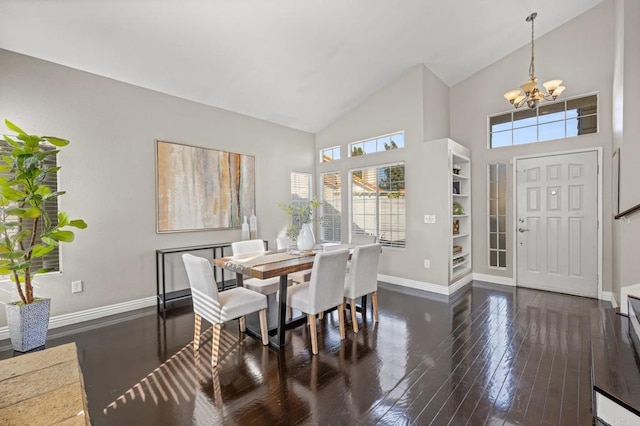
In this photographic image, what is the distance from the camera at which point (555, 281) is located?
176 inches

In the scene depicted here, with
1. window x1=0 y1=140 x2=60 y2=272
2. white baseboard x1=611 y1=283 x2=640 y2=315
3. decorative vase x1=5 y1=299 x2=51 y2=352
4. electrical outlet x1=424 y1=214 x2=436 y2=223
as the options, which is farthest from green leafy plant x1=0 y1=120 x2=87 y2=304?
white baseboard x1=611 y1=283 x2=640 y2=315

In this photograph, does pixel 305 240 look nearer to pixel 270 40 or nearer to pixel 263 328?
pixel 263 328

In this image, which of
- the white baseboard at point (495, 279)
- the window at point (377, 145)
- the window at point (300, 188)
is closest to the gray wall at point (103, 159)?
the window at point (300, 188)

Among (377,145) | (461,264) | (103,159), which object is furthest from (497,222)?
(103,159)

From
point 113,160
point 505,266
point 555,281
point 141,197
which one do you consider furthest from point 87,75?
point 555,281

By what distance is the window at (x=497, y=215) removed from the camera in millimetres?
4930

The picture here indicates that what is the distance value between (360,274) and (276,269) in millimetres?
997

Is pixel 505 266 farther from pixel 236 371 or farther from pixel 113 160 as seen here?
pixel 113 160

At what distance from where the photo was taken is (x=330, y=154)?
6129mm

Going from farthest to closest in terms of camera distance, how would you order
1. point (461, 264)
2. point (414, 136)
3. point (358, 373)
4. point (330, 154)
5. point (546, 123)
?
point (330, 154), point (461, 264), point (414, 136), point (546, 123), point (358, 373)

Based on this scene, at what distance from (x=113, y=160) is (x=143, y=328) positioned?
208cm

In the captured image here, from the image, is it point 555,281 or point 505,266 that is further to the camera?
point 505,266

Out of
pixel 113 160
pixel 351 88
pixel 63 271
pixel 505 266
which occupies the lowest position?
pixel 505 266

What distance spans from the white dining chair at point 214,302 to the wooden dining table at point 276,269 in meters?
0.16
